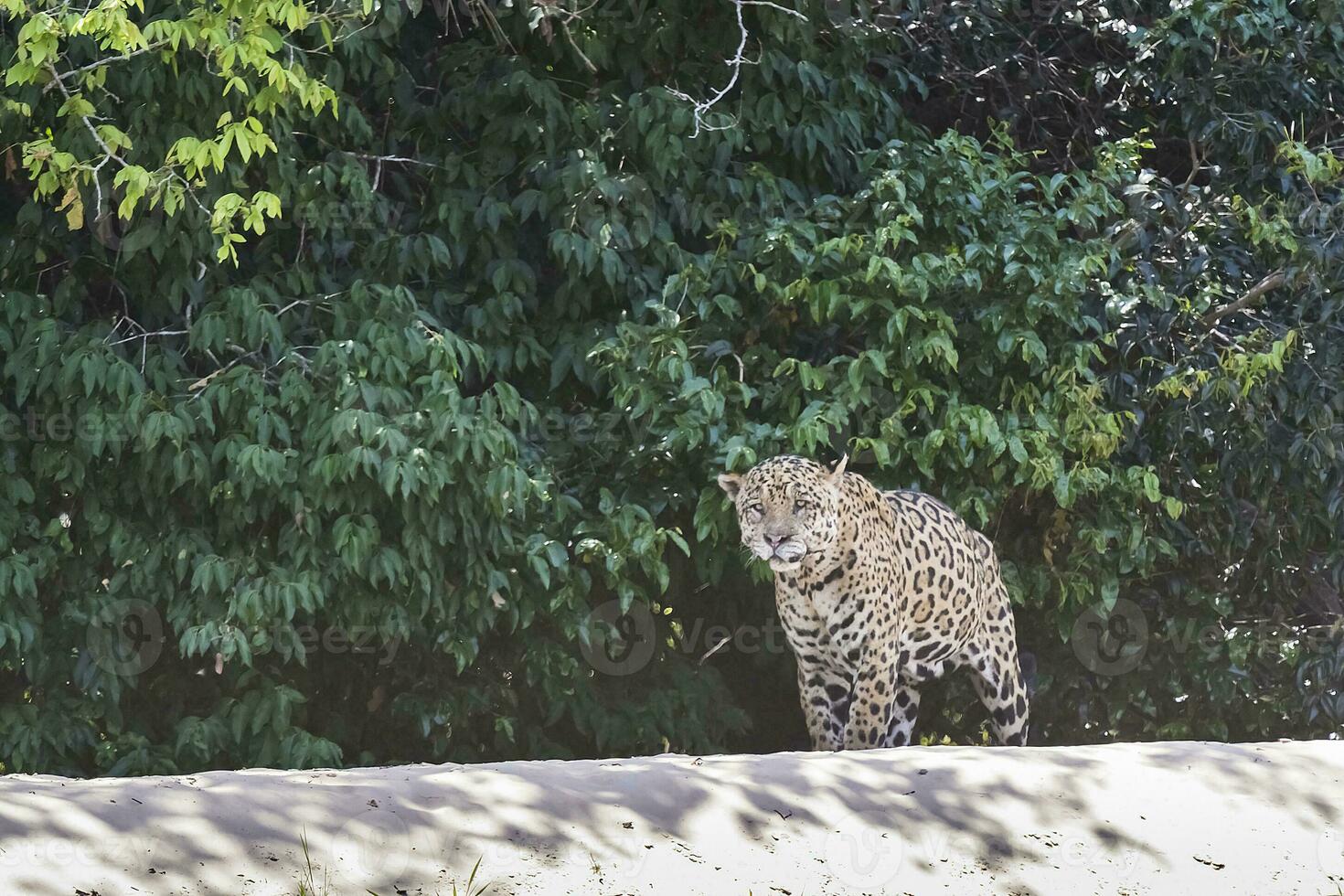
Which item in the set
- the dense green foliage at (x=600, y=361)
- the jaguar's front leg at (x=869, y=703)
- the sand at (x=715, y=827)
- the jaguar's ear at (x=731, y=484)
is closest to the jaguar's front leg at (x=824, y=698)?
the jaguar's front leg at (x=869, y=703)

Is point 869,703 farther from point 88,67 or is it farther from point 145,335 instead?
point 88,67

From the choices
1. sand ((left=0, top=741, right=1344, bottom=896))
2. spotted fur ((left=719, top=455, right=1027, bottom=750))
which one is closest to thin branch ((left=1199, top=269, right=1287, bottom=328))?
spotted fur ((left=719, top=455, right=1027, bottom=750))

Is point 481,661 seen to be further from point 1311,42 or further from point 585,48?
point 1311,42

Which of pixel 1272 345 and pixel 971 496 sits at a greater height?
pixel 1272 345

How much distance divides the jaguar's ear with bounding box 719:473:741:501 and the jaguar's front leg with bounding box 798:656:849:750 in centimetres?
86

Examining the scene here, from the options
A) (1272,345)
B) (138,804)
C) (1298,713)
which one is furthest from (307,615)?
(1298,713)

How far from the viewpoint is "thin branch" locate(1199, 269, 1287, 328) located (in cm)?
870

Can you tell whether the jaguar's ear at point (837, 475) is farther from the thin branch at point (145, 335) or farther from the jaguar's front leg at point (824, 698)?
the thin branch at point (145, 335)

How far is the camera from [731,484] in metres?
7.26

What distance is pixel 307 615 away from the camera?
822 cm

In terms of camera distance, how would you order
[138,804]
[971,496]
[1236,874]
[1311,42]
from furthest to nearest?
1. [1311,42]
2. [971,496]
3. [1236,874]
4. [138,804]

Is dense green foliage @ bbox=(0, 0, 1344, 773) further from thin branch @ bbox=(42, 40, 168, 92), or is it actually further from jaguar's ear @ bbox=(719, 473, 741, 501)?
jaguar's ear @ bbox=(719, 473, 741, 501)

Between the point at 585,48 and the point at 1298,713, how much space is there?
215 inches

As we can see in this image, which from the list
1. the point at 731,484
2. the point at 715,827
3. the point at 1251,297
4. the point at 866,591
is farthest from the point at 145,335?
the point at 1251,297
